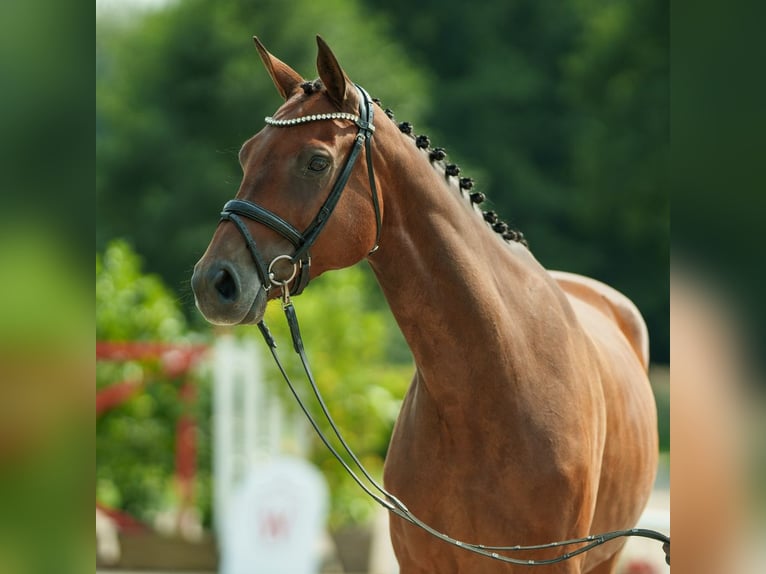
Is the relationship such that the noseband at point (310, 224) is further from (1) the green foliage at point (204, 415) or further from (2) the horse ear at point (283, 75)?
(1) the green foliage at point (204, 415)

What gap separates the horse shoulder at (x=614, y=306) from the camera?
405 centimetres

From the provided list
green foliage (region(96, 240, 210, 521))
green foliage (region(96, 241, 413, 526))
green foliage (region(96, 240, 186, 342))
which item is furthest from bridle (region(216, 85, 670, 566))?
green foliage (region(96, 240, 186, 342))

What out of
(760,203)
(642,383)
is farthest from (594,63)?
Answer: (760,203)

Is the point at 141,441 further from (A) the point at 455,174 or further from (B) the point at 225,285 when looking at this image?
(B) the point at 225,285

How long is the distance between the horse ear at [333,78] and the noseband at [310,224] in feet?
0.13

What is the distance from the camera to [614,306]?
4203 millimetres

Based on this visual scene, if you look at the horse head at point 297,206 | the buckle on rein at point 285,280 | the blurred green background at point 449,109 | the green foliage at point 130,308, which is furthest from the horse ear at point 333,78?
the blurred green background at point 449,109

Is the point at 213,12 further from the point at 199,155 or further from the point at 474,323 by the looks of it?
the point at 474,323

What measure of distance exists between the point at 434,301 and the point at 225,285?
1.73 ft

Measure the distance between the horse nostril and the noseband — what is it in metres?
0.06

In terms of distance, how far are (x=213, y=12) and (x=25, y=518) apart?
17.9m

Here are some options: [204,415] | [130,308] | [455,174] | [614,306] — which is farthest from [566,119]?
[455,174]

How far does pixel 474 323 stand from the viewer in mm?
2516

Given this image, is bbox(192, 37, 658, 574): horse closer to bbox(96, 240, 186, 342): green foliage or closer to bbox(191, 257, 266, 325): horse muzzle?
bbox(191, 257, 266, 325): horse muzzle
